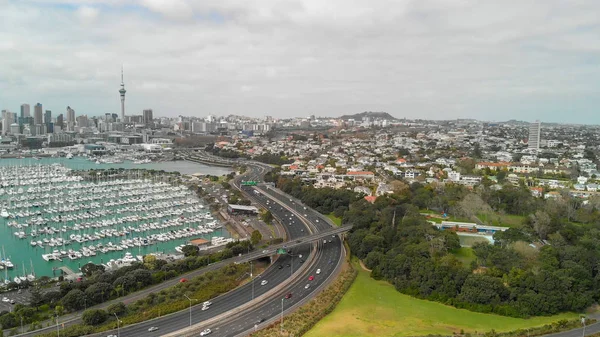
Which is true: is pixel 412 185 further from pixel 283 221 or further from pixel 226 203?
pixel 226 203

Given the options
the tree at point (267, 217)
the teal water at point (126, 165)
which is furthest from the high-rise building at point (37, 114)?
the tree at point (267, 217)

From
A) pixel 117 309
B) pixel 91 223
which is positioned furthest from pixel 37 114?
pixel 117 309

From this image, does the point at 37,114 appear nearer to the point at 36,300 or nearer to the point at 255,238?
the point at 255,238

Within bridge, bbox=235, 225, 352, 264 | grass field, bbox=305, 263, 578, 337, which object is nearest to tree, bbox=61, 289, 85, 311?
bridge, bbox=235, 225, 352, 264

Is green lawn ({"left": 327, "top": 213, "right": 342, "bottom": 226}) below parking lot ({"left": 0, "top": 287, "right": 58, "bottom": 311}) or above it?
above

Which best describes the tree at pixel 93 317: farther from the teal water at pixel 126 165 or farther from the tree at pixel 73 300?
the teal water at pixel 126 165

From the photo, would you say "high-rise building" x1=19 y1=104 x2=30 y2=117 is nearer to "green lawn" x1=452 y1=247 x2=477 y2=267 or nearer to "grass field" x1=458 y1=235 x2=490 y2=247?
"grass field" x1=458 y1=235 x2=490 y2=247
